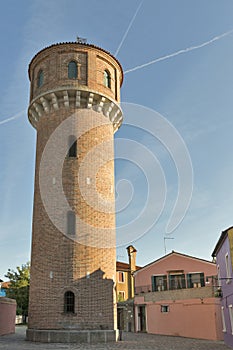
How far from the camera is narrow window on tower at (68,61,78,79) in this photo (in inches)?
895

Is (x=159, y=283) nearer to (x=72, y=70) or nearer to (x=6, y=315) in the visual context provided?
(x=6, y=315)

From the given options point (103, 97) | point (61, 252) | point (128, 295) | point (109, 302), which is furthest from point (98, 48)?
point (128, 295)

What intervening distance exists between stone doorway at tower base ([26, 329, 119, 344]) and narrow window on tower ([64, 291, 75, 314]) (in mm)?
1035

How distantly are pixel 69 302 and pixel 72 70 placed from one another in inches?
515

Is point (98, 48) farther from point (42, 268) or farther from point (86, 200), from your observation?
point (42, 268)

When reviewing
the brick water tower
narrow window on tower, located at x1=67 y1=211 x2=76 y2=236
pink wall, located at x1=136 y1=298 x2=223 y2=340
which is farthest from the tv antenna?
pink wall, located at x1=136 y1=298 x2=223 y2=340

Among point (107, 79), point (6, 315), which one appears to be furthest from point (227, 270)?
point (6, 315)

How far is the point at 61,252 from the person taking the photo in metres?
19.9

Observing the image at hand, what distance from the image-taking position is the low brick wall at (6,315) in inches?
988

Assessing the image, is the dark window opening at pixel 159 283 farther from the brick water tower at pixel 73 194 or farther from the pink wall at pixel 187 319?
the brick water tower at pixel 73 194

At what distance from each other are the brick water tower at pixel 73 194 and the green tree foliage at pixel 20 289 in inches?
877

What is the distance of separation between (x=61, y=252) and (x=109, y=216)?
3.46 m

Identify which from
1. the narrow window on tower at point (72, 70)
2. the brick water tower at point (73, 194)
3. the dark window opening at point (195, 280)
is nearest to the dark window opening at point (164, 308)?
the dark window opening at point (195, 280)

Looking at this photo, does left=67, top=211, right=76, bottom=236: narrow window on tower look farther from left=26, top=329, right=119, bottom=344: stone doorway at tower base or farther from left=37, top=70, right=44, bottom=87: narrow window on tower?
left=37, top=70, right=44, bottom=87: narrow window on tower
